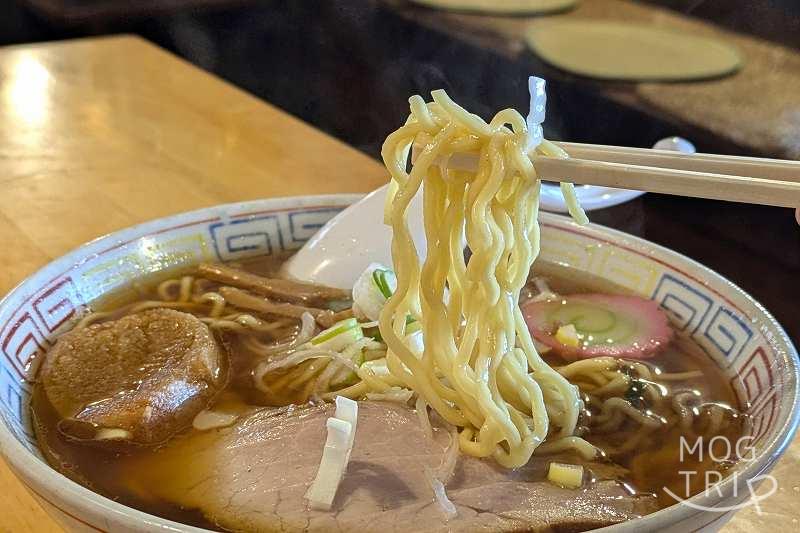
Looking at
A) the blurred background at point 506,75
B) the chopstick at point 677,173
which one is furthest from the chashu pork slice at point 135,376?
the blurred background at point 506,75

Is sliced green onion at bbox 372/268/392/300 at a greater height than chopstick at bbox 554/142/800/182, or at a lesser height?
lesser

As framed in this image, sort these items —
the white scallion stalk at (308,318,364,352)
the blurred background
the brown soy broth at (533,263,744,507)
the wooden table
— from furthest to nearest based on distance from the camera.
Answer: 1. the blurred background
2. the wooden table
3. the white scallion stalk at (308,318,364,352)
4. the brown soy broth at (533,263,744,507)

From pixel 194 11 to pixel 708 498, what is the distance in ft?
15.0

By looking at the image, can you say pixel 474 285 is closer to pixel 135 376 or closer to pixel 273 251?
pixel 135 376

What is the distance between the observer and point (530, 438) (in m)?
1.02

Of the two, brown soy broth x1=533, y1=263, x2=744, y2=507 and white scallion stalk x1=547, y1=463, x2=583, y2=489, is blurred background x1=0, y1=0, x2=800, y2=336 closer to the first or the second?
brown soy broth x1=533, y1=263, x2=744, y2=507

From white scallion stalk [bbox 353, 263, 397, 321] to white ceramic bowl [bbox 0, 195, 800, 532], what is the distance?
0.26 m

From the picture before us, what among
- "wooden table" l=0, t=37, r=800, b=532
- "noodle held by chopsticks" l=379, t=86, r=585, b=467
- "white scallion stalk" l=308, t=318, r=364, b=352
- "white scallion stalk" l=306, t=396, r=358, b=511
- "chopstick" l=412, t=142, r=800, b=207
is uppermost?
"chopstick" l=412, t=142, r=800, b=207

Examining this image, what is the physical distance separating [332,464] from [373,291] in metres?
0.41

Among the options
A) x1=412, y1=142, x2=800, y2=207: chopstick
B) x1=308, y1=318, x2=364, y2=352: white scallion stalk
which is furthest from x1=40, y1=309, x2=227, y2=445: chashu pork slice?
x1=412, y1=142, x2=800, y2=207: chopstick

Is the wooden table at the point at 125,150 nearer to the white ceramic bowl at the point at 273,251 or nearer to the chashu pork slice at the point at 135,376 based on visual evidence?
the white ceramic bowl at the point at 273,251

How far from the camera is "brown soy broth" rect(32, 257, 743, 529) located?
1.00 meters

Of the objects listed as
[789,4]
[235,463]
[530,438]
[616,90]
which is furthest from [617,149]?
[789,4]

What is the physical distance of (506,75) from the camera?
11.8ft
